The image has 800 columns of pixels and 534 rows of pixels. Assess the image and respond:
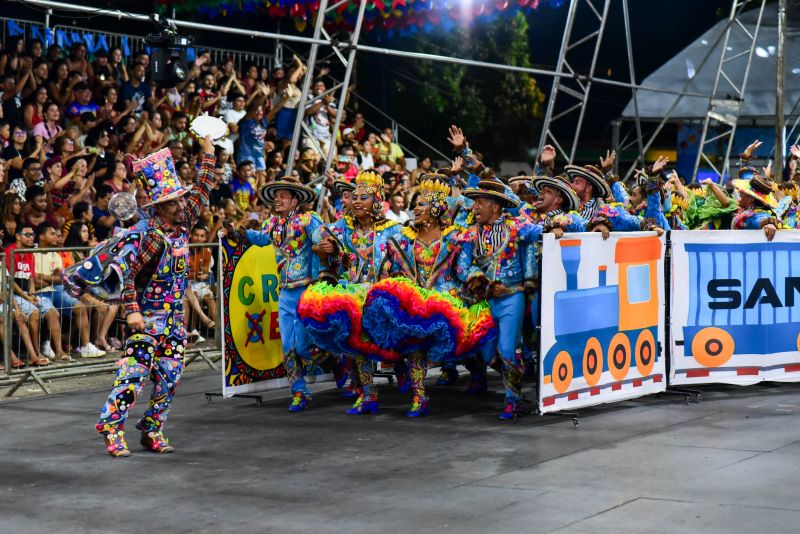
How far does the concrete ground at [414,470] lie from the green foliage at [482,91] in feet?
54.3

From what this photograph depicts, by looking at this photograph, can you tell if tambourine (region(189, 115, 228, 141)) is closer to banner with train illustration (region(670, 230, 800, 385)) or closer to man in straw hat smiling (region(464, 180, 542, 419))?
man in straw hat smiling (region(464, 180, 542, 419))

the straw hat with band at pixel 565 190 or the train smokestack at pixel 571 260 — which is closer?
the train smokestack at pixel 571 260

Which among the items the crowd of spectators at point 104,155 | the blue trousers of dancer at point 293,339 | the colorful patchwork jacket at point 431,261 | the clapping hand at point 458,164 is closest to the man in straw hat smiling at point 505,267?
the colorful patchwork jacket at point 431,261

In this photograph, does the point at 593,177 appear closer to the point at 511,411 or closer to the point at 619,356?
the point at 619,356

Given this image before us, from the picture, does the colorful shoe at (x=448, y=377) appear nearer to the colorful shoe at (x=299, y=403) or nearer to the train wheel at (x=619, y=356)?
the colorful shoe at (x=299, y=403)

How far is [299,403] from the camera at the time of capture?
10.6 m

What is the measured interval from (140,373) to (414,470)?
2.02 meters

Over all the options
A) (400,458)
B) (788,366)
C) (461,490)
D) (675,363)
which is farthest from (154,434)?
(788,366)

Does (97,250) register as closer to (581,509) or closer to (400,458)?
(400,458)

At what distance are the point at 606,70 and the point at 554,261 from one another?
2262 cm

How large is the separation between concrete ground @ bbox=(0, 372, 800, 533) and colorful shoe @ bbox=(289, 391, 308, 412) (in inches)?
6.1

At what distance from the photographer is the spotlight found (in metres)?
13.4

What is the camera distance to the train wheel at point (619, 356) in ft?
33.9

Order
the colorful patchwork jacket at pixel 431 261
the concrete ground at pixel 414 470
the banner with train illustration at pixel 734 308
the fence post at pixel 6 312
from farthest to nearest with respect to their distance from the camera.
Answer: the fence post at pixel 6 312 < the banner with train illustration at pixel 734 308 < the colorful patchwork jacket at pixel 431 261 < the concrete ground at pixel 414 470
